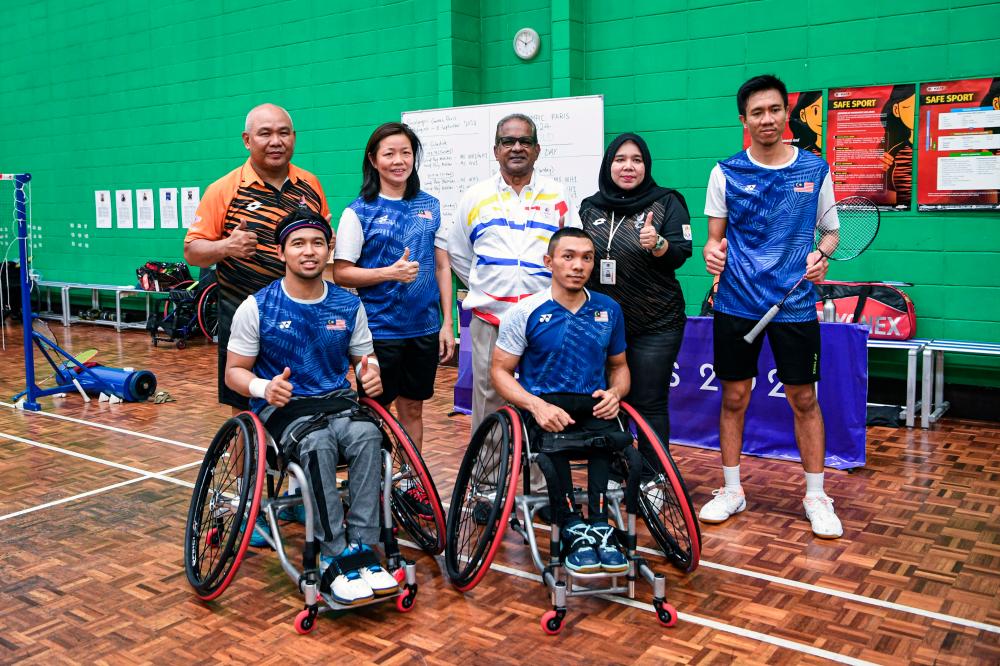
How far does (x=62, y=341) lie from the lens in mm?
8711

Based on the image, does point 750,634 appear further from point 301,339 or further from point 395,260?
point 395,260

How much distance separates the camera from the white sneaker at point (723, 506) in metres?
3.45

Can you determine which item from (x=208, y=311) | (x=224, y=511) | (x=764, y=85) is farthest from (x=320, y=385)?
(x=208, y=311)

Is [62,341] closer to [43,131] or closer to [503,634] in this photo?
[43,131]

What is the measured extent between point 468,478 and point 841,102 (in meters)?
3.80

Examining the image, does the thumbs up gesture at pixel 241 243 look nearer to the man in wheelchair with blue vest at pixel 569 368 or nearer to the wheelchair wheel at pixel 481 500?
the man in wheelchair with blue vest at pixel 569 368

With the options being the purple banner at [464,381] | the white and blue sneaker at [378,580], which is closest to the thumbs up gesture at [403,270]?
the white and blue sneaker at [378,580]

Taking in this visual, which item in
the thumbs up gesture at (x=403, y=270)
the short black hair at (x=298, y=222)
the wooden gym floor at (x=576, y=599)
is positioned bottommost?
the wooden gym floor at (x=576, y=599)

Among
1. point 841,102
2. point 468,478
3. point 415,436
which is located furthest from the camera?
point 841,102

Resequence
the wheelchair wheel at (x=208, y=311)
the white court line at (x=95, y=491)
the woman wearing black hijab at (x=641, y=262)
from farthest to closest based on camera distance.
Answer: the wheelchair wheel at (x=208, y=311)
the white court line at (x=95, y=491)
the woman wearing black hijab at (x=641, y=262)

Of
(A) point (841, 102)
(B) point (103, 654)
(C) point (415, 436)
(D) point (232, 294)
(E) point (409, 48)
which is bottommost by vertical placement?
(B) point (103, 654)

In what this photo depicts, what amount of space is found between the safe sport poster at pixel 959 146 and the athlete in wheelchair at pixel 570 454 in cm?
311

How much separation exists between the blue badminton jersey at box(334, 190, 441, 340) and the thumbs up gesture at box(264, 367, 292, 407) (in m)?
0.67

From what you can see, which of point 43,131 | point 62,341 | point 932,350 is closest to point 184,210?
point 62,341
